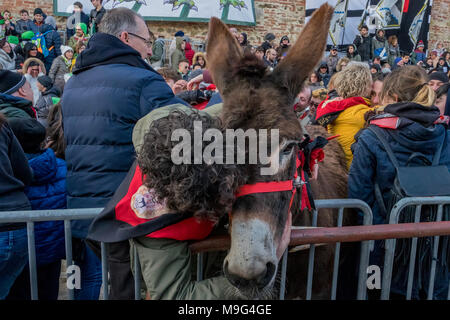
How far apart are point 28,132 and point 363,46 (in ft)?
55.3

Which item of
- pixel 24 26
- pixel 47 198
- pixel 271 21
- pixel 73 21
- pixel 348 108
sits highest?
pixel 271 21

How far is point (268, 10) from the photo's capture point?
20.0 m

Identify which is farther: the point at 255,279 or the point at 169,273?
the point at 169,273

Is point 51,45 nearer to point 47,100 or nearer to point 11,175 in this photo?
point 47,100

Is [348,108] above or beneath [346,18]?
beneath

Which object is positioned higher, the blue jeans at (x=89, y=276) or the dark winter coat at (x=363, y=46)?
the dark winter coat at (x=363, y=46)

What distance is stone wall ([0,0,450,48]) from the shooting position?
17248 mm

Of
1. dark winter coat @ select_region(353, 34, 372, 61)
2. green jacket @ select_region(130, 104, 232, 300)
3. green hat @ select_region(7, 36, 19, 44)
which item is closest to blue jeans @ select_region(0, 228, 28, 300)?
green jacket @ select_region(130, 104, 232, 300)

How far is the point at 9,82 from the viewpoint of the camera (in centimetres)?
379

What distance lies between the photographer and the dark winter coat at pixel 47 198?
3.14 metres

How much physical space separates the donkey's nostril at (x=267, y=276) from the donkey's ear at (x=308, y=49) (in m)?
1.04

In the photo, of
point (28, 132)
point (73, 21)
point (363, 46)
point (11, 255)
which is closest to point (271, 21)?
point (363, 46)

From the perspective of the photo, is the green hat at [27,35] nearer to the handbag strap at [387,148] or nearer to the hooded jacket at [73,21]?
the hooded jacket at [73,21]

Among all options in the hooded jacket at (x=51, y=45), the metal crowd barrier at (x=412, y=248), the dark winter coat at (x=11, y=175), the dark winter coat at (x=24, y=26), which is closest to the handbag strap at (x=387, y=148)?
the metal crowd barrier at (x=412, y=248)
